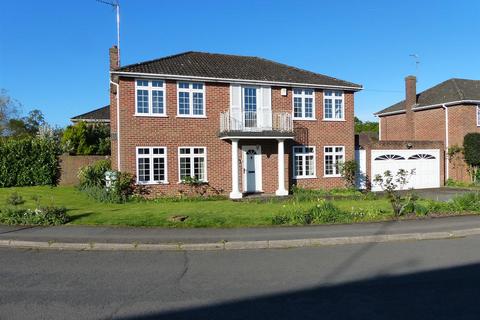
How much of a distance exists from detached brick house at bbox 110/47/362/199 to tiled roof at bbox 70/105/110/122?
1202cm

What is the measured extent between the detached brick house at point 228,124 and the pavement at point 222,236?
8655 mm

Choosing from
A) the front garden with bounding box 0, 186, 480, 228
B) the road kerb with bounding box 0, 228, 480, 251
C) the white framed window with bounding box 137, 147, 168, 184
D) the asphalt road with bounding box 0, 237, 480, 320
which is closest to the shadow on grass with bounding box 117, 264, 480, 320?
the asphalt road with bounding box 0, 237, 480, 320

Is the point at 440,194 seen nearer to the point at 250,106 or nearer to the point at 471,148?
the point at 471,148

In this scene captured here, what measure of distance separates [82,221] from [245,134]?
9.42 m

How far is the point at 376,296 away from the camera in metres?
5.64

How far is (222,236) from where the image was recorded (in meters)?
9.84

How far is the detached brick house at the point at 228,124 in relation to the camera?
19109 mm

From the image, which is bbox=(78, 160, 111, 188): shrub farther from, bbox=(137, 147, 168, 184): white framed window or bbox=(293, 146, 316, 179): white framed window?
bbox=(293, 146, 316, 179): white framed window

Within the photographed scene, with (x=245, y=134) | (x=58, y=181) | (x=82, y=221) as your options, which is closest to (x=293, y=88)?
(x=245, y=134)

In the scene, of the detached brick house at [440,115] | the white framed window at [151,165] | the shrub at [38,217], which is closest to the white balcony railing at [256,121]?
the white framed window at [151,165]

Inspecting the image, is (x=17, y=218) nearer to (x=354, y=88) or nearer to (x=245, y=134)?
(x=245, y=134)

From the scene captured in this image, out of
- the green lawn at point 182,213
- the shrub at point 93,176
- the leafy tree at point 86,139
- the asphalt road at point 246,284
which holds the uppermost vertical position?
the leafy tree at point 86,139

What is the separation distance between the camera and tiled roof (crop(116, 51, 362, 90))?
1978 cm

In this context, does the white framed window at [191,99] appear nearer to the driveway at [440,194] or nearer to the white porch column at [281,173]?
the white porch column at [281,173]
